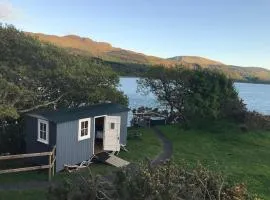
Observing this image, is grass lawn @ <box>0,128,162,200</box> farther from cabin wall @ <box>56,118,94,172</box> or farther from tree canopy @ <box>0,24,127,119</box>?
tree canopy @ <box>0,24,127,119</box>

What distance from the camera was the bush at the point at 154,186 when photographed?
10977 millimetres

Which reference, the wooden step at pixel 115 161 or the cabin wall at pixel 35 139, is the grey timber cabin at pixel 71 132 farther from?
the wooden step at pixel 115 161

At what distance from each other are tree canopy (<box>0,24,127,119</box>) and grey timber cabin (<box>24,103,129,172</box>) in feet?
4.76

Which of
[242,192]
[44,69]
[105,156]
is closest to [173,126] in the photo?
[105,156]

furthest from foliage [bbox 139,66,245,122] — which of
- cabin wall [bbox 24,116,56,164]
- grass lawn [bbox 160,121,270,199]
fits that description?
cabin wall [bbox 24,116,56,164]

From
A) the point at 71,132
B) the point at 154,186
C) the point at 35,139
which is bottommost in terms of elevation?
the point at 35,139

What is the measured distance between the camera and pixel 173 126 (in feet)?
132

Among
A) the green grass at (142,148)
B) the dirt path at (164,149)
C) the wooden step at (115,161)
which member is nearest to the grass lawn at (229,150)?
the dirt path at (164,149)

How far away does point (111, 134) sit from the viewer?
2659 cm

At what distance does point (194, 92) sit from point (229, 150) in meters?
11.2

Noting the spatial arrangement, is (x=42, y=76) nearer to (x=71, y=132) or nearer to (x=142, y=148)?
(x=71, y=132)

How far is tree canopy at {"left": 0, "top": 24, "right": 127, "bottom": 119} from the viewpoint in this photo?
24422 millimetres

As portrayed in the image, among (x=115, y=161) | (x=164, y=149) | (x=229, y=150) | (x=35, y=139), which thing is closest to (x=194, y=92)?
(x=229, y=150)

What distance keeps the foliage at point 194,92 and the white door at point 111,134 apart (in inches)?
555
